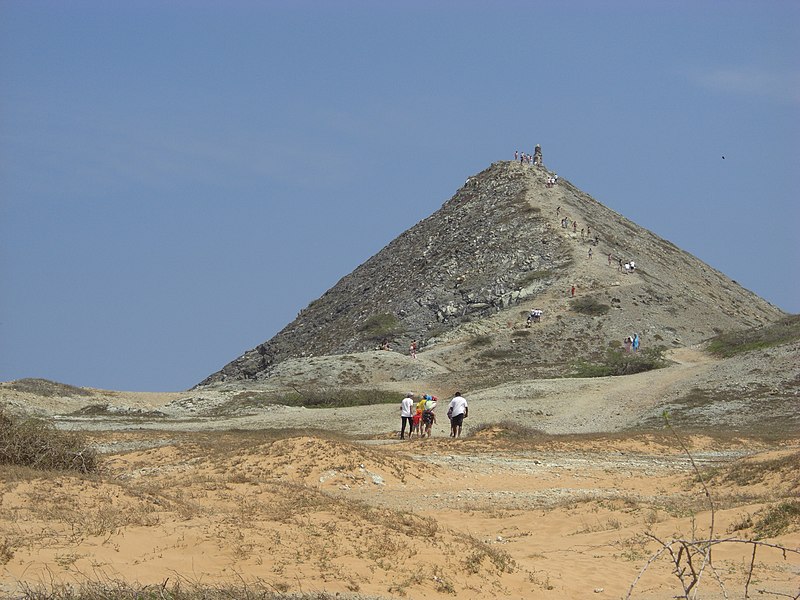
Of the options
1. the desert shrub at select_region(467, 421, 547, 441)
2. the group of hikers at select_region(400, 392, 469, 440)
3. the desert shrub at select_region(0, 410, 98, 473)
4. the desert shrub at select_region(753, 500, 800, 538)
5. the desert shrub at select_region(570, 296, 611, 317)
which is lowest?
the desert shrub at select_region(753, 500, 800, 538)

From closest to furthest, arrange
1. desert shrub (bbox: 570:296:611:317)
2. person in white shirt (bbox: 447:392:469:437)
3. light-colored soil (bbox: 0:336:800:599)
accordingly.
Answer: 1. light-colored soil (bbox: 0:336:800:599)
2. person in white shirt (bbox: 447:392:469:437)
3. desert shrub (bbox: 570:296:611:317)

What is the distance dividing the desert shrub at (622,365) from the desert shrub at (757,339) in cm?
389

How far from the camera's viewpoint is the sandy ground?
13.2m

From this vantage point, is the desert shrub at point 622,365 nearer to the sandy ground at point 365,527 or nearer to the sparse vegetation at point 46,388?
the sparse vegetation at point 46,388

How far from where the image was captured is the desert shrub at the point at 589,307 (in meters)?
75.8

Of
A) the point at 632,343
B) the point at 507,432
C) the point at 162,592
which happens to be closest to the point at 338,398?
the point at 507,432

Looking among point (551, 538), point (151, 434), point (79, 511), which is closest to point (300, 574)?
point (79, 511)

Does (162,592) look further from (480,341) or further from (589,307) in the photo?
(589,307)

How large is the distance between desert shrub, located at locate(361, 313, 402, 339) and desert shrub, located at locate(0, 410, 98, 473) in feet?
204

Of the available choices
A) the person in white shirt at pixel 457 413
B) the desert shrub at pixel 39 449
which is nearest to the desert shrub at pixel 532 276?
the person in white shirt at pixel 457 413

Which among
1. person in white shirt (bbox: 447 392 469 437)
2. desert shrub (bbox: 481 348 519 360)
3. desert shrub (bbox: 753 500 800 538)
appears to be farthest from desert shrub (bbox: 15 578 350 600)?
desert shrub (bbox: 481 348 519 360)

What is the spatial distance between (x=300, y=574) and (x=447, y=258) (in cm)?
8403

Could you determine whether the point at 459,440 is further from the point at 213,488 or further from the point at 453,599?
the point at 453,599

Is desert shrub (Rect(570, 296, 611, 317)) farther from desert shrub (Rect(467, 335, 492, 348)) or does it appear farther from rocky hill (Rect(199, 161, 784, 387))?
desert shrub (Rect(467, 335, 492, 348))
